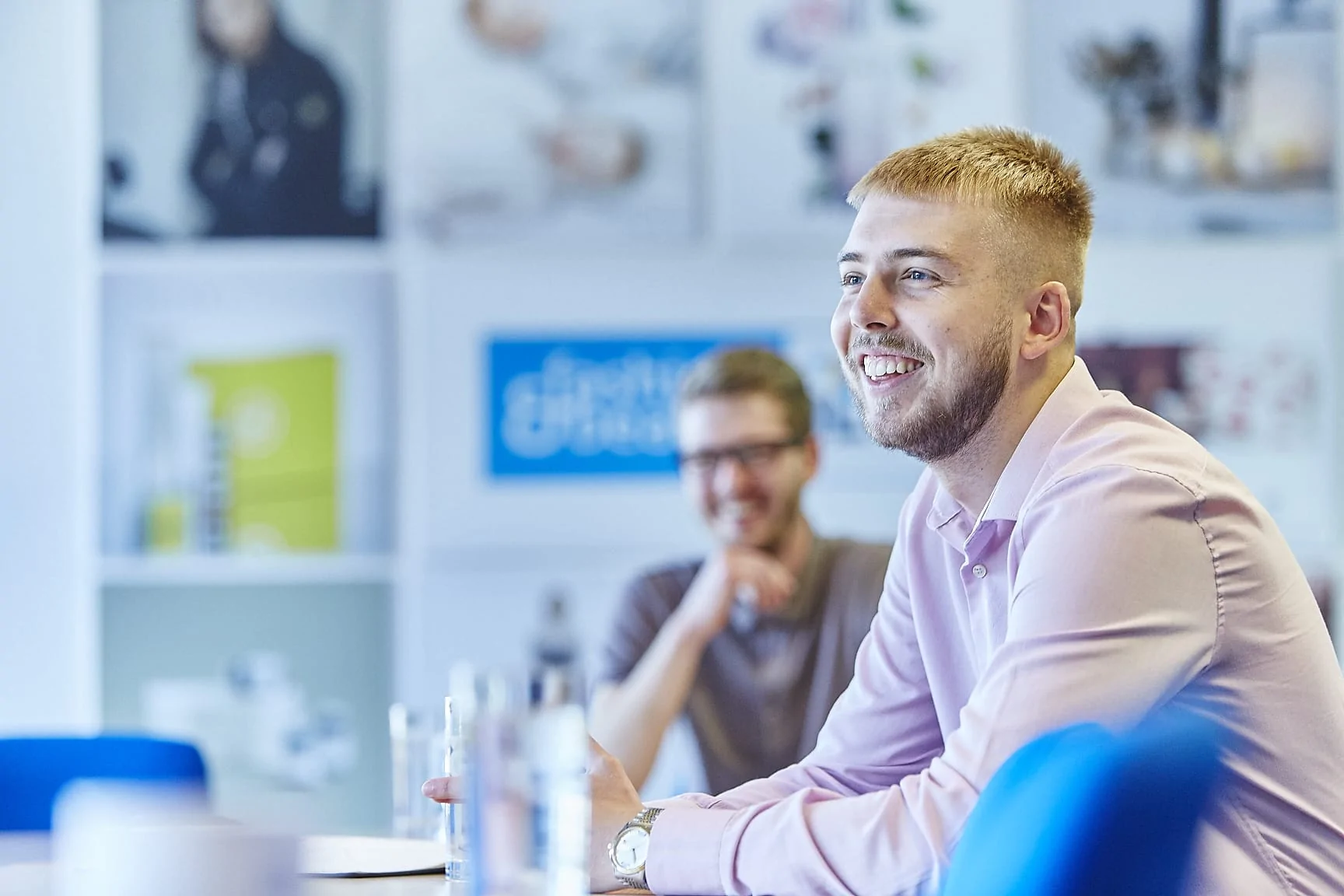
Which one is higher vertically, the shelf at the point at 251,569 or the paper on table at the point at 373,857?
the shelf at the point at 251,569

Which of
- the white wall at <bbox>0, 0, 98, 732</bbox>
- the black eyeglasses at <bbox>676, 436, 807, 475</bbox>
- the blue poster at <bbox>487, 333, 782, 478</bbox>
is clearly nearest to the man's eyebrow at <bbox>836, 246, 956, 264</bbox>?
the black eyeglasses at <bbox>676, 436, 807, 475</bbox>

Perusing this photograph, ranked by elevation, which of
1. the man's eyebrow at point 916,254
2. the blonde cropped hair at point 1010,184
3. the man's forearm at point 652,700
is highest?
the blonde cropped hair at point 1010,184

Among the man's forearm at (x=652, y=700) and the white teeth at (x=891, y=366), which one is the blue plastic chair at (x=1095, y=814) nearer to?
the white teeth at (x=891, y=366)

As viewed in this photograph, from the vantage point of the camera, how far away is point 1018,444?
6.00 feet

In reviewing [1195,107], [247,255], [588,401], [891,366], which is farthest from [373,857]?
[1195,107]

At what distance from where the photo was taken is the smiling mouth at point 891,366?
6.15 ft

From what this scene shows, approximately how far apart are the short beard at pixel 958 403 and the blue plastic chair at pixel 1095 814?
29.8 inches

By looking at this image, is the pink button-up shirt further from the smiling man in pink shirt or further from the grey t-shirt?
the grey t-shirt

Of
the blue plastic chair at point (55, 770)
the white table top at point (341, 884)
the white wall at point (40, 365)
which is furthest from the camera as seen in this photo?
the white wall at point (40, 365)

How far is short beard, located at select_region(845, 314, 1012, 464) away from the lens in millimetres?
1840

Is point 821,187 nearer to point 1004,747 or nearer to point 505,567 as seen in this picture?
point 505,567

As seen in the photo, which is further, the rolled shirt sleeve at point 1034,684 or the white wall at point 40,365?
the white wall at point 40,365

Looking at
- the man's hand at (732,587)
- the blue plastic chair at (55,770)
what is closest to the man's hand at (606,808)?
the blue plastic chair at (55,770)

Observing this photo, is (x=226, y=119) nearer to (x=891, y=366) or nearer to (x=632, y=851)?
(x=891, y=366)
